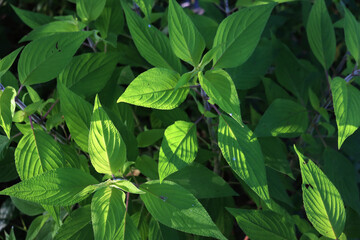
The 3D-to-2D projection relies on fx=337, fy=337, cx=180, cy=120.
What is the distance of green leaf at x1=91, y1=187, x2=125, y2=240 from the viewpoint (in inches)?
26.7

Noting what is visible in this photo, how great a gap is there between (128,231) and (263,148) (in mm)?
448

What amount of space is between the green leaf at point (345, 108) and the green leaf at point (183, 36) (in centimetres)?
31

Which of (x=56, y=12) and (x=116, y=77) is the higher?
(x=56, y=12)

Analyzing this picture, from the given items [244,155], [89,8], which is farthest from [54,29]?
[244,155]

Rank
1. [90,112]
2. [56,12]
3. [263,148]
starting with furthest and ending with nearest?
[56,12] → [263,148] → [90,112]

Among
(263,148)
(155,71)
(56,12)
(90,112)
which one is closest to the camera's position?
(155,71)

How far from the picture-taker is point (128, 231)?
749mm

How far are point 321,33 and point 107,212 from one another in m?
0.79

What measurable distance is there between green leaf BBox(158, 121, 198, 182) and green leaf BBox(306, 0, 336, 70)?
→ 1.65 feet

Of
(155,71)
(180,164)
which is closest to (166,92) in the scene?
(155,71)

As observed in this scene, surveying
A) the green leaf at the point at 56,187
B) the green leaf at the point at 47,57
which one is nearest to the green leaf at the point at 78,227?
the green leaf at the point at 56,187

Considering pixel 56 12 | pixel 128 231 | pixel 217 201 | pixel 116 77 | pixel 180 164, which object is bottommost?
pixel 217 201

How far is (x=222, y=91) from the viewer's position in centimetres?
68

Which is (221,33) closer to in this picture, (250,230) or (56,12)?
(250,230)
